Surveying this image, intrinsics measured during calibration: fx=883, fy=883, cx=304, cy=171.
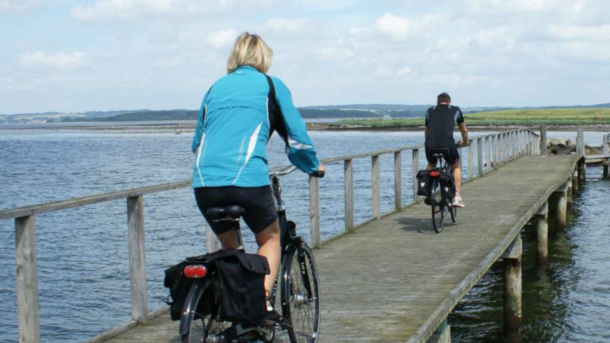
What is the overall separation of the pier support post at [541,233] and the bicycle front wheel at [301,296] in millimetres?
11367

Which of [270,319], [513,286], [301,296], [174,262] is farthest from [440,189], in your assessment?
[174,262]

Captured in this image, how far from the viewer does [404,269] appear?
8.63m

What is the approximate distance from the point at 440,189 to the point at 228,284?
718cm

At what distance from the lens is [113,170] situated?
51.0 meters

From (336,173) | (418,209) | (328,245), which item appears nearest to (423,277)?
(328,245)

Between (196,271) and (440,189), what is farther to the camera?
(440,189)

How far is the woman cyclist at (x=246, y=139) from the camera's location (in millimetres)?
4453

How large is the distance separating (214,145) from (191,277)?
0.68 meters

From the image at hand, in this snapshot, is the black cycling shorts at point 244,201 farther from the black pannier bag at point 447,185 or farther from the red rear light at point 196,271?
the black pannier bag at point 447,185

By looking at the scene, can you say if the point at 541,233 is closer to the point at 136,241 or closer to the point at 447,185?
the point at 447,185

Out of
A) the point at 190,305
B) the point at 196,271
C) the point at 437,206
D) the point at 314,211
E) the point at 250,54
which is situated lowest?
the point at 437,206

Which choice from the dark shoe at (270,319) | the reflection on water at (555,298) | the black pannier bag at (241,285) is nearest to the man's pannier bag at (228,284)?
the black pannier bag at (241,285)

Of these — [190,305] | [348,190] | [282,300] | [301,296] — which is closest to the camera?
[190,305]

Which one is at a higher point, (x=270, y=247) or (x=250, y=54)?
(x=250, y=54)
